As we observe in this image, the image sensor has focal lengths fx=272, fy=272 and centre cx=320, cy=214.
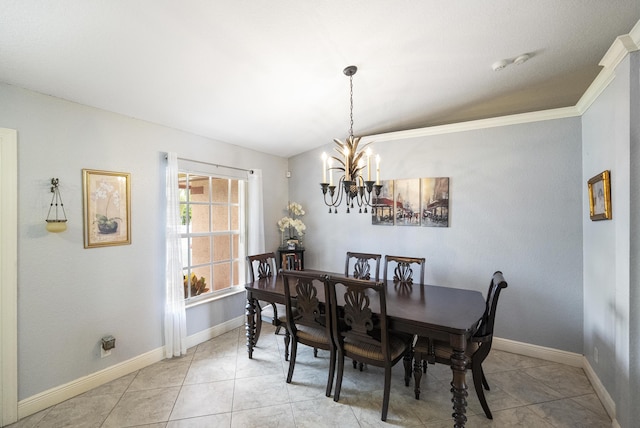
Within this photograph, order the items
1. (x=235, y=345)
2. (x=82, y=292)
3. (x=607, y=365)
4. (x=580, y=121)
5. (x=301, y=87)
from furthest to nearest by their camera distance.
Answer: (x=235, y=345)
(x=580, y=121)
(x=301, y=87)
(x=82, y=292)
(x=607, y=365)

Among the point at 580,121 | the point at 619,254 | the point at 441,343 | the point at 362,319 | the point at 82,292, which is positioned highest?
the point at 580,121

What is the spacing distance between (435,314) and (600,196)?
1.67m

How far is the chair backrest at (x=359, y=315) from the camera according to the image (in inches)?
76.4

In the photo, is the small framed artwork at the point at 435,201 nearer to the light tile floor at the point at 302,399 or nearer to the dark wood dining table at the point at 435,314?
the dark wood dining table at the point at 435,314

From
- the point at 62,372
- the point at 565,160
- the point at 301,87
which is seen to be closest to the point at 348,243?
the point at 301,87

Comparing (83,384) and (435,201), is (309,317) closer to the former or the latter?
(83,384)

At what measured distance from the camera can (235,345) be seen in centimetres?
315

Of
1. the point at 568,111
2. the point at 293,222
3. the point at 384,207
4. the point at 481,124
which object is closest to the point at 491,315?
the point at 384,207

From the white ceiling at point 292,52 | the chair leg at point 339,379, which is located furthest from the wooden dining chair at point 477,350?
the white ceiling at point 292,52

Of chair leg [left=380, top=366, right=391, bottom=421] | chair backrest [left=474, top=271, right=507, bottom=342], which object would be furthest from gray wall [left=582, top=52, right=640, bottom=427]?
chair leg [left=380, top=366, right=391, bottom=421]

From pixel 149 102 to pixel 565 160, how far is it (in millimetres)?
4029

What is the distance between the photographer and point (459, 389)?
1.76m

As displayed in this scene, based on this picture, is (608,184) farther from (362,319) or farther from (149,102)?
(149,102)

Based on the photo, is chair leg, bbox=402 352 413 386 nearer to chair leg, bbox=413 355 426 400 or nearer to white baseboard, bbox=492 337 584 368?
chair leg, bbox=413 355 426 400
